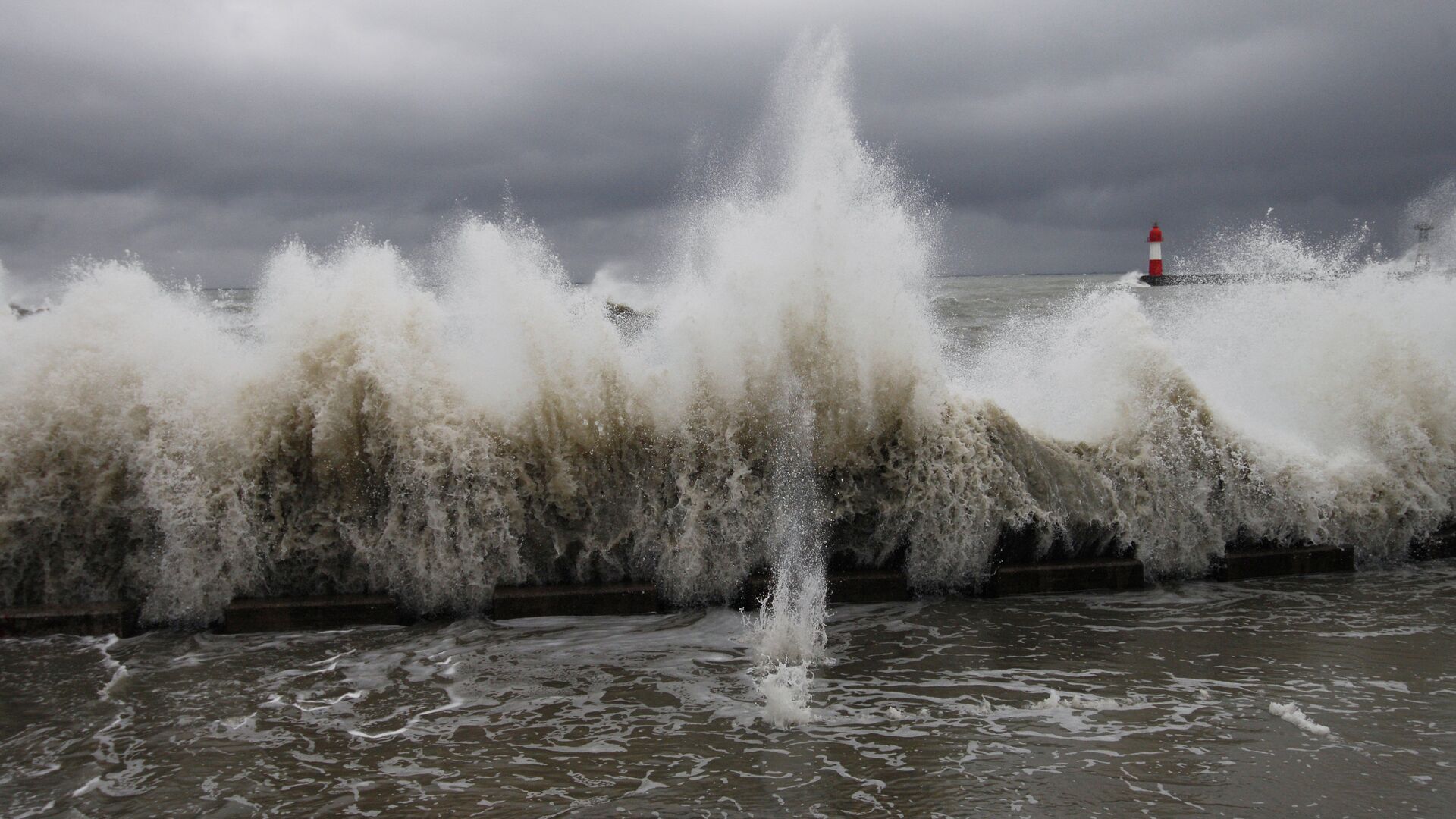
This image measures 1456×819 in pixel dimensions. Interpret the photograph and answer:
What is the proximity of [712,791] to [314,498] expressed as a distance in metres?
3.54

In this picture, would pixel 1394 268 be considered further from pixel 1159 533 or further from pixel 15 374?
pixel 15 374

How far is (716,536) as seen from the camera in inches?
234

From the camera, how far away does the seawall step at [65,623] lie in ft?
17.5

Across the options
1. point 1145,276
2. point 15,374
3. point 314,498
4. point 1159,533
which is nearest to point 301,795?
point 314,498

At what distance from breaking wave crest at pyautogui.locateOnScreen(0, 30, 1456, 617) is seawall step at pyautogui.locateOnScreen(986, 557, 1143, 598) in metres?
0.15

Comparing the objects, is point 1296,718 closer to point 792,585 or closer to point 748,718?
point 748,718

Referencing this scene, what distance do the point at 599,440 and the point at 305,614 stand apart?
1.92 meters

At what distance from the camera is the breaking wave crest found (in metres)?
5.77

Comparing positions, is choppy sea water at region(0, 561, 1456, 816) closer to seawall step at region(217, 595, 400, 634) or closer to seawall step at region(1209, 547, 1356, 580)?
seawall step at region(217, 595, 400, 634)

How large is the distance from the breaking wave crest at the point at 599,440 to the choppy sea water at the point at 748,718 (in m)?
0.56

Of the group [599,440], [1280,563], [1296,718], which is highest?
[599,440]

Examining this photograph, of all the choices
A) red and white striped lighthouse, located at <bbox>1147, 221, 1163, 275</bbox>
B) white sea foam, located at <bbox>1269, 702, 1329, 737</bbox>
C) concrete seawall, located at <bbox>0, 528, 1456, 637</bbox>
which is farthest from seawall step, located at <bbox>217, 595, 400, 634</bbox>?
red and white striped lighthouse, located at <bbox>1147, 221, 1163, 275</bbox>

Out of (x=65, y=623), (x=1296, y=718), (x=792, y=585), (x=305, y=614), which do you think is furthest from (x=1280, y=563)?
(x=65, y=623)

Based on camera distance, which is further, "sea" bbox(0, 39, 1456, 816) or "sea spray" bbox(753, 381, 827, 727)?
"sea spray" bbox(753, 381, 827, 727)
